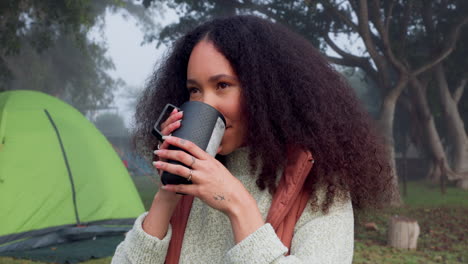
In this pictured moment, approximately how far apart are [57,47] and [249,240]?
24667 mm

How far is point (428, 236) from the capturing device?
7418 mm

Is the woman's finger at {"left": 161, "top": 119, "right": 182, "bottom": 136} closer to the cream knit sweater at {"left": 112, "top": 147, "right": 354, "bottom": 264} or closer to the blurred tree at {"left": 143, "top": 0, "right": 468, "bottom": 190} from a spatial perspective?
the cream knit sweater at {"left": 112, "top": 147, "right": 354, "bottom": 264}

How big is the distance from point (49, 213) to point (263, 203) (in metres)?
4.73

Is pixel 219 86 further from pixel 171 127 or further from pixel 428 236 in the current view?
pixel 428 236

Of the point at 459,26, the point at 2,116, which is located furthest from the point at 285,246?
the point at 459,26

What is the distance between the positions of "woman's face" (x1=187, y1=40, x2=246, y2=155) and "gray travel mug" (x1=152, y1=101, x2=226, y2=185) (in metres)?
0.08

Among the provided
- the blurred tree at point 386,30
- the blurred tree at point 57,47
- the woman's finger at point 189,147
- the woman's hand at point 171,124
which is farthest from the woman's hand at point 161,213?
the blurred tree at point 386,30

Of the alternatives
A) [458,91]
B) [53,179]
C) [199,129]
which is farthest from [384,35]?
[199,129]

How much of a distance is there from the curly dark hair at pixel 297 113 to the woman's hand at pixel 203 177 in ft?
0.66

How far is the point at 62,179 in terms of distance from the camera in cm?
550

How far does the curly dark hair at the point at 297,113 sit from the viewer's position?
114 cm

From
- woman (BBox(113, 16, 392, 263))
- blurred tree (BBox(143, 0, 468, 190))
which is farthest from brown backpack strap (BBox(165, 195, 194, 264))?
blurred tree (BBox(143, 0, 468, 190))

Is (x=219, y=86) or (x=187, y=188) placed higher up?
(x=219, y=86)

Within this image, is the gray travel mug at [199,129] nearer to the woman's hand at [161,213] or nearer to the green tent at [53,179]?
the woman's hand at [161,213]
